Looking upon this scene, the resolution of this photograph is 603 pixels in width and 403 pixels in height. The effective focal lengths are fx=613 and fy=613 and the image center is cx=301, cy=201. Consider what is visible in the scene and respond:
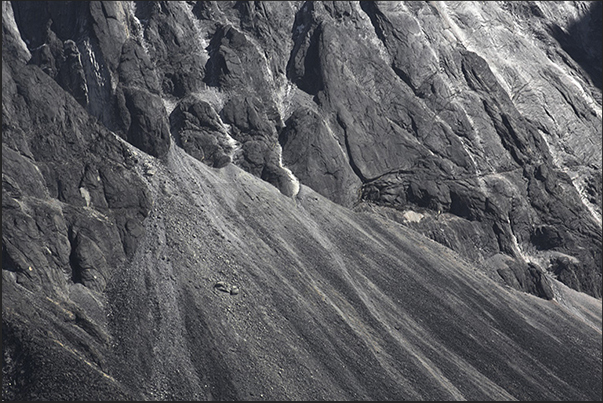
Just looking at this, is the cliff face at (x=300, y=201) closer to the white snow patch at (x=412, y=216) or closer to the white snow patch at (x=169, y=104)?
the white snow patch at (x=169, y=104)

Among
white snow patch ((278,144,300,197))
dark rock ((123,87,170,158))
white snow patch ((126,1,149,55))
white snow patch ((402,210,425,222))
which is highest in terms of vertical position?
white snow patch ((402,210,425,222))

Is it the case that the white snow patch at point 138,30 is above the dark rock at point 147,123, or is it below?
above

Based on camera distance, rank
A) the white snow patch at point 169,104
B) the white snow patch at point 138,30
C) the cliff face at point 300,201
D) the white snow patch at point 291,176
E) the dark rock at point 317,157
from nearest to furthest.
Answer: the cliff face at point 300,201, the white snow patch at point 291,176, the dark rock at point 317,157, the white snow patch at point 169,104, the white snow patch at point 138,30

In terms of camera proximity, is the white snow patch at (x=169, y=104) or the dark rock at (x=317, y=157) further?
the white snow patch at (x=169, y=104)

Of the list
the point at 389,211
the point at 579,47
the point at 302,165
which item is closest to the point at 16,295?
the point at 302,165

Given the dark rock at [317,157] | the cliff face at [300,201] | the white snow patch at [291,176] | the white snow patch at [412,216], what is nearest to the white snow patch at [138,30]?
the cliff face at [300,201]

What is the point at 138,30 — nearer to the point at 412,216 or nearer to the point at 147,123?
the point at 147,123

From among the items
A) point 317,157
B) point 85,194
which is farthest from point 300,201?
point 85,194

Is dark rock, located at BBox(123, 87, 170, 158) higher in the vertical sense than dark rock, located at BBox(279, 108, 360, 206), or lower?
lower

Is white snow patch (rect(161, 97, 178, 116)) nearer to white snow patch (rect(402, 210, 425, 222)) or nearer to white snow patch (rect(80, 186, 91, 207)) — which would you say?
white snow patch (rect(80, 186, 91, 207))

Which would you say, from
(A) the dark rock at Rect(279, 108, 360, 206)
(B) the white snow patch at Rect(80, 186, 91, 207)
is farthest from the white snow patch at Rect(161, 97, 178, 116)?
(B) the white snow patch at Rect(80, 186, 91, 207)
